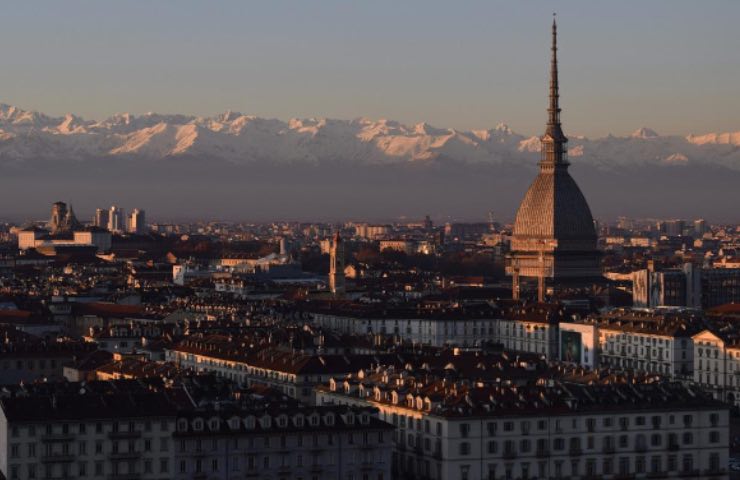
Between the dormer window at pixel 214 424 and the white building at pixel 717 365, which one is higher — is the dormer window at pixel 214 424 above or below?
above

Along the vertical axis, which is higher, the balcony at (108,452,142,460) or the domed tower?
the domed tower

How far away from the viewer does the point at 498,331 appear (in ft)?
330

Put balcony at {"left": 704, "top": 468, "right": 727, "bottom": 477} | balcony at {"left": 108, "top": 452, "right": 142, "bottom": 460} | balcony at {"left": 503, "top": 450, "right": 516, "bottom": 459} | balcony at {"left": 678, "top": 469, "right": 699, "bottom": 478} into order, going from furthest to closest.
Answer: balcony at {"left": 704, "top": 468, "right": 727, "bottom": 477}, balcony at {"left": 678, "top": 469, "right": 699, "bottom": 478}, balcony at {"left": 503, "top": 450, "right": 516, "bottom": 459}, balcony at {"left": 108, "top": 452, "right": 142, "bottom": 460}

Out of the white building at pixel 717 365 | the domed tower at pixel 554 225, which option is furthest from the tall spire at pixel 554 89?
the white building at pixel 717 365

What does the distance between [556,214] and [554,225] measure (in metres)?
1.01

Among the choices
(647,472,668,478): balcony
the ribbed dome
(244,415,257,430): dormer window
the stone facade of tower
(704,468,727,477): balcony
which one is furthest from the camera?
the ribbed dome

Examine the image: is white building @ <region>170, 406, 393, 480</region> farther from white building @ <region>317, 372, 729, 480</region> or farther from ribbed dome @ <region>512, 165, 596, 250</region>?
ribbed dome @ <region>512, 165, 596, 250</region>

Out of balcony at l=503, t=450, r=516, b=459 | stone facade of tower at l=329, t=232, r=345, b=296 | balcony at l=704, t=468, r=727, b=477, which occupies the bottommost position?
balcony at l=704, t=468, r=727, b=477

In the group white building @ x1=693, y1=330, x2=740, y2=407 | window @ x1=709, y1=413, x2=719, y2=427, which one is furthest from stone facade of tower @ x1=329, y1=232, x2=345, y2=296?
window @ x1=709, y1=413, x2=719, y2=427

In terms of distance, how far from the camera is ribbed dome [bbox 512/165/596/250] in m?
154

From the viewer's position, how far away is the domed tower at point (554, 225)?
151875 mm

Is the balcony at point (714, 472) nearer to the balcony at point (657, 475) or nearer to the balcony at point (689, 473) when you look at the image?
the balcony at point (689, 473)

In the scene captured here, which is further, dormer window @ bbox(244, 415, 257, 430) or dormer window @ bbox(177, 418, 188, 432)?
dormer window @ bbox(244, 415, 257, 430)

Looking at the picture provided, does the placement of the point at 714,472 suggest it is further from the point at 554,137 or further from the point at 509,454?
the point at 554,137
